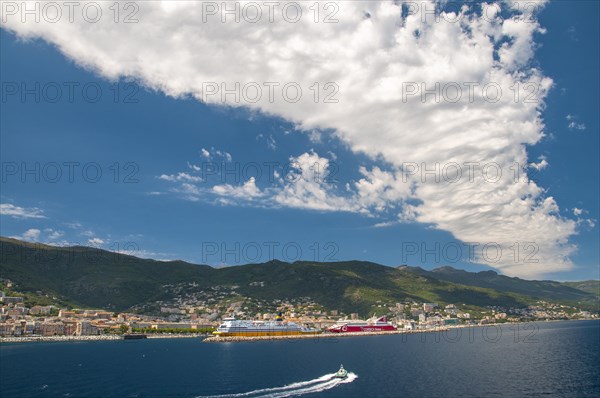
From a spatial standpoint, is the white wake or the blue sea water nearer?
the white wake

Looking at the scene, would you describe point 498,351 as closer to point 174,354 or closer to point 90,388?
point 174,354

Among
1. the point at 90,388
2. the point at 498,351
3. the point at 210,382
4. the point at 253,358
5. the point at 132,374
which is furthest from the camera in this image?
the point at 498,351

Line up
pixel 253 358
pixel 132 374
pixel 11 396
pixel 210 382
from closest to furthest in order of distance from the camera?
pixel 11 396 < pixel 210 382 < pixel 132 374 < pixel 253 358

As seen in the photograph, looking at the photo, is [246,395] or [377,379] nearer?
[246,395]

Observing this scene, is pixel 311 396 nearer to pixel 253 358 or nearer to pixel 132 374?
pixel 132 374

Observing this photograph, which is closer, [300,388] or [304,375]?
[300,388]

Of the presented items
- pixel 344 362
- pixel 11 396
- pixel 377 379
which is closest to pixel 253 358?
pixel 344 362
